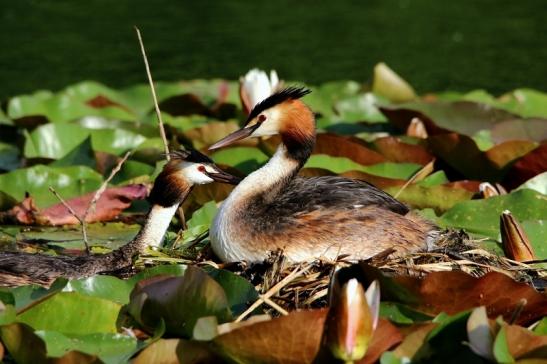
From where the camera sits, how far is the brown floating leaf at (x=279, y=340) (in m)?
4.52

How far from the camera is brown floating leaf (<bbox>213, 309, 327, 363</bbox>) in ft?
14.8

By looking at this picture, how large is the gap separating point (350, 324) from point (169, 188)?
2496mm

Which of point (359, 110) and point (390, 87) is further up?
point (359, 110)

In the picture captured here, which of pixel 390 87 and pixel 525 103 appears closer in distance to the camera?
pixel 525 103

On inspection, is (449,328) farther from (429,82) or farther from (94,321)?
(429,82)

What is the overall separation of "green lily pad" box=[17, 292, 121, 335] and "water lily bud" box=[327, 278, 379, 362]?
1.08 m

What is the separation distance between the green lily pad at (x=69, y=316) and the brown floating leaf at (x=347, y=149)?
10.4 ft

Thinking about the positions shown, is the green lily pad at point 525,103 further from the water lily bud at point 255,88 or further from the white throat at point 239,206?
the white throat at point 239,206

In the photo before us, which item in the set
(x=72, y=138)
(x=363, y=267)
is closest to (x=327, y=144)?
(x=72, y=138)

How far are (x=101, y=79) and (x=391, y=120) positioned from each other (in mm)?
4748

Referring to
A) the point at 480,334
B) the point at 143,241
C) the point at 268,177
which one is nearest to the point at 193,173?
the point at 143,241

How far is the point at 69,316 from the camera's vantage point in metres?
5.03

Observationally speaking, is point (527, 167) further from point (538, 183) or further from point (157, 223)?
point (157, 223)

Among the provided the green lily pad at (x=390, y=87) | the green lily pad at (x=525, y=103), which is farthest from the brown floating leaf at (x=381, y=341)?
the green lily pad at (x=390, y=87)
